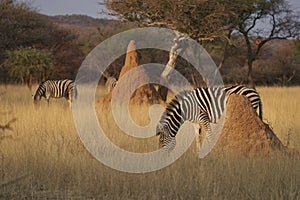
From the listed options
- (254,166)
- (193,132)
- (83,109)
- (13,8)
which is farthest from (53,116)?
(13,8)

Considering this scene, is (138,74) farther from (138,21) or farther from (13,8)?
(13,8)

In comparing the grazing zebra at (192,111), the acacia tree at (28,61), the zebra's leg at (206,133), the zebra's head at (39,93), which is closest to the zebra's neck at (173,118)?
the grazing zebra at (192,111)

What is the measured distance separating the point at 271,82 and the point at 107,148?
29.2 meters

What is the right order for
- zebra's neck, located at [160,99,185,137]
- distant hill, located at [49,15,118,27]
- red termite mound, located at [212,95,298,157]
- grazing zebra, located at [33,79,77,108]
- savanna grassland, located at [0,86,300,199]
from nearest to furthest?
savanna grassland, located at [0,86,300,199]
red termite mound, located at [212,95,298,157]
zebra's neck, located at [160,99,185,137]
grazing zebra, located at [33,79,77,108]
distant hill, located at [49,15,118,27]

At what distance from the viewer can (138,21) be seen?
1509cm

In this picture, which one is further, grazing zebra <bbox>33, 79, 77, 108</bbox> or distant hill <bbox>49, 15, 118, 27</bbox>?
distant hill <bbox>49, 15, 118, 27</bbox>

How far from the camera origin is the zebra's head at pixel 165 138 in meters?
6.63

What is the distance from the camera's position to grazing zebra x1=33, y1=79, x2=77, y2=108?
14875mm

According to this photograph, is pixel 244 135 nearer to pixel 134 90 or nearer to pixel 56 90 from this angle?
pixel 134 90

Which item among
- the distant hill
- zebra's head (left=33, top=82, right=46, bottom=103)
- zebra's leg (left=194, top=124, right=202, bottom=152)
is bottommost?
zebra's leg (left=194, top=124, right=202, bottom=152)

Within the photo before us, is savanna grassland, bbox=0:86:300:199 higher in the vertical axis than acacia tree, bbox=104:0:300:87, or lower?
lower

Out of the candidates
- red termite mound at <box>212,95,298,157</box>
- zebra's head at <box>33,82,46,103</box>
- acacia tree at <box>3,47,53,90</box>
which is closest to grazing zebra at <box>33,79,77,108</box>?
zebra's head at <box>33,82,46,103</box>

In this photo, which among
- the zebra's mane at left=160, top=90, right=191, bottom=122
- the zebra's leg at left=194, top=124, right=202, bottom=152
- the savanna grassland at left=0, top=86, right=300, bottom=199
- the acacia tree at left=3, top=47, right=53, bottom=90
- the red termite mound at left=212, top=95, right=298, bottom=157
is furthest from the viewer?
the acacia tree at left=3, top=47, right=53, bottom=90

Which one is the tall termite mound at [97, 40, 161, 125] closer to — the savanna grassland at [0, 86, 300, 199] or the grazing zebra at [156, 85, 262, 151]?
the grazing zebra at [156, 85, 262, 151]
